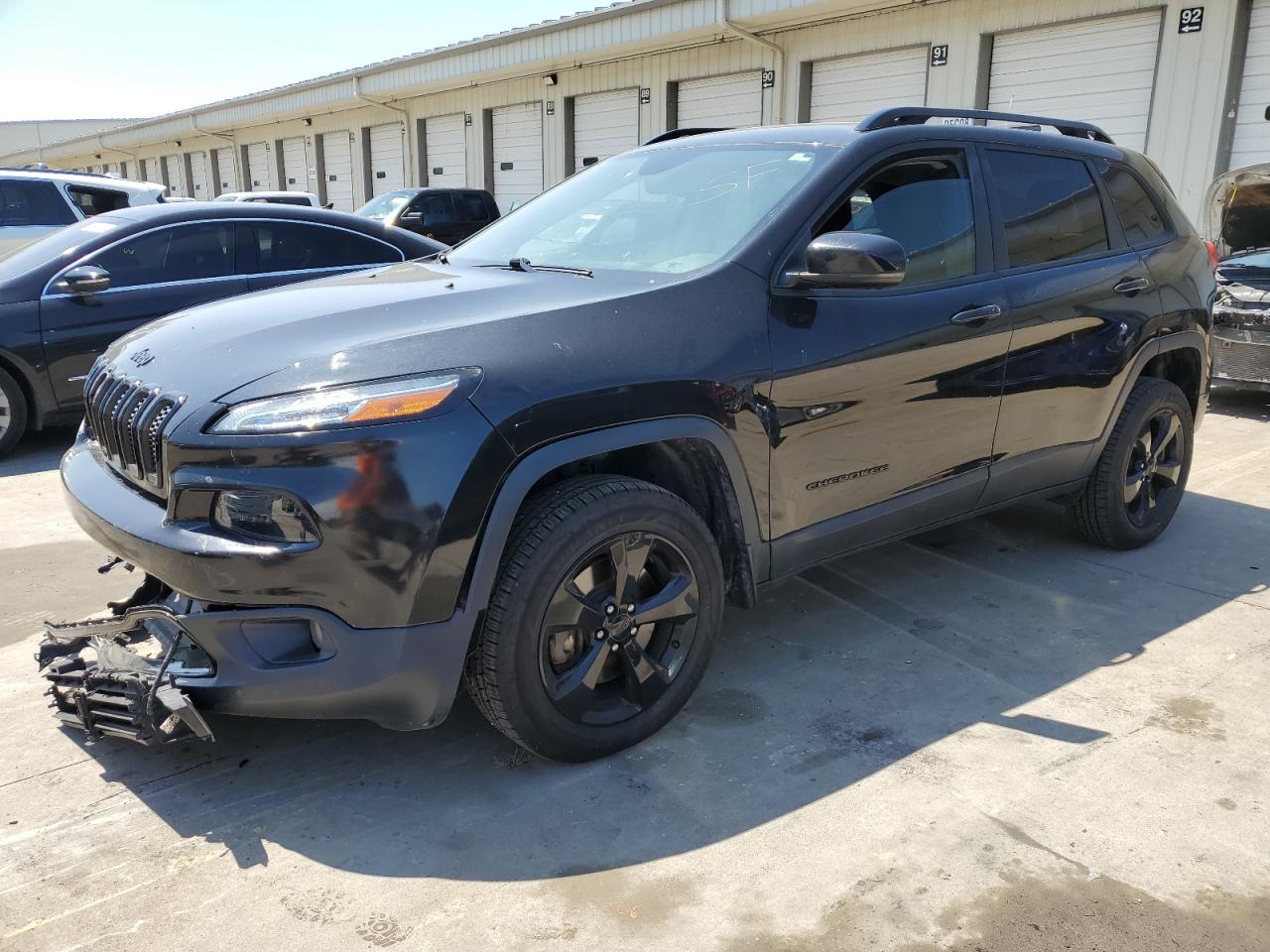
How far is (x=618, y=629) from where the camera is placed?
112 inches

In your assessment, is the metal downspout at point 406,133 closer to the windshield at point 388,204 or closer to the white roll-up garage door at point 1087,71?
the windshield at point 388,204

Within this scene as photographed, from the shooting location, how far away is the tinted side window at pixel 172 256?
6457 mm

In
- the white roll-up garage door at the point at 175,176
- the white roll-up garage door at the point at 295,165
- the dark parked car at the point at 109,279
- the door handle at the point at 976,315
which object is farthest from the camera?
the white roll-up garage door at the point at 175,176

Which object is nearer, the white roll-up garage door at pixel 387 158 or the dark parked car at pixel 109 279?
the dark parked car at pixel 109 279

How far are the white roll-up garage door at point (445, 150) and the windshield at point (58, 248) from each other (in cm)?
1624

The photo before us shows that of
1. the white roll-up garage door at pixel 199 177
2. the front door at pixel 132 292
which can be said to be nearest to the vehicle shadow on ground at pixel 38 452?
the front door at pixel 132 292

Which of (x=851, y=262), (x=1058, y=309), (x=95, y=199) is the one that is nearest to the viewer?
(x=851, y=262)

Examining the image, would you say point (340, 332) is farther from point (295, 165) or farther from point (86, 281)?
point (295, 165)

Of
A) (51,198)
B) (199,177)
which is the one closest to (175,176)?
(199,177)

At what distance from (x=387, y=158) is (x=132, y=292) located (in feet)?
66.0

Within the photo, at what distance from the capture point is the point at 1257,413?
7.92 m

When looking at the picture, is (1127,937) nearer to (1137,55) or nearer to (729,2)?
(1137,55)

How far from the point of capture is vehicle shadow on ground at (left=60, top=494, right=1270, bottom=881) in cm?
260

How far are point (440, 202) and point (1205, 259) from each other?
13.9m
